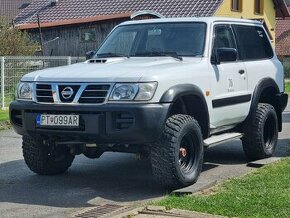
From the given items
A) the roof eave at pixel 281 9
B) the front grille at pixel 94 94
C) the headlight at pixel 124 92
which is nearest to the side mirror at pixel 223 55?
the headlight at pixel 124 92

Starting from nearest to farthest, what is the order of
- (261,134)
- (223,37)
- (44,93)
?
(44,93), (223,37), (261,134)

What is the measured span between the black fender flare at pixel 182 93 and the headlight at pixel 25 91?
5.05ft

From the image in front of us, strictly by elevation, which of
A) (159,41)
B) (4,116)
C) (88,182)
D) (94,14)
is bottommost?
(4,116)

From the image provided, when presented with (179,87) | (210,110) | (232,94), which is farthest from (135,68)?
(232,94)

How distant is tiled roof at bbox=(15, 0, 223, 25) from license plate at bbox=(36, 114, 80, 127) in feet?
78.3

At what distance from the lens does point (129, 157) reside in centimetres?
940

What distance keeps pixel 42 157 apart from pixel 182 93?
1990 mm

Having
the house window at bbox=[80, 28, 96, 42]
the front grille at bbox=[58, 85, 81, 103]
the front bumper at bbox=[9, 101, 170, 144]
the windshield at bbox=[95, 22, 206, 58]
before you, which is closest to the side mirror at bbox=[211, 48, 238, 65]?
the windshield at bbox=[95, 22, 206, 58]

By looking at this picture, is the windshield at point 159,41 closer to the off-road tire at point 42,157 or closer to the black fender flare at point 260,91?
the black fender flare at point 260,91

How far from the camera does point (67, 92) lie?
6742 mm

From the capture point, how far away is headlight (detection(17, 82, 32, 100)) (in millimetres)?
7070

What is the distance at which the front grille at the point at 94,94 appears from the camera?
6539 millimetres

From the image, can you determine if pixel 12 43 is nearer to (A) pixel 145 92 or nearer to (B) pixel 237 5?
(A) pixel 145 92

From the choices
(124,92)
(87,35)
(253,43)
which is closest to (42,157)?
(124,92)
